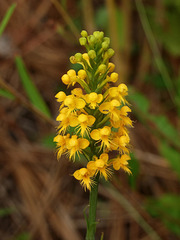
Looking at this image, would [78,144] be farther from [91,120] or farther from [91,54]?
[91,54]

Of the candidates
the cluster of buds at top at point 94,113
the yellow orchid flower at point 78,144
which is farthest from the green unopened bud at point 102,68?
the yellow orchid flower at point 78,144

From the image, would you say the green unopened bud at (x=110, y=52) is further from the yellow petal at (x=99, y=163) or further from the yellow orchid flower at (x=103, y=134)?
the yellow petal at (x=99, y=163)

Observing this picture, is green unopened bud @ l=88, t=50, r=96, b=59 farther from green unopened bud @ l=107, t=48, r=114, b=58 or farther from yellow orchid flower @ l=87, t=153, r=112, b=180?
yellow orchid flower @ l=87, t=153, r=112, b=180

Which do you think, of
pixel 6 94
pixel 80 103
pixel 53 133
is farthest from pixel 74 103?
pixel 53 133

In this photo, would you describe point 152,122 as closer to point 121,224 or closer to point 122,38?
point 121,224

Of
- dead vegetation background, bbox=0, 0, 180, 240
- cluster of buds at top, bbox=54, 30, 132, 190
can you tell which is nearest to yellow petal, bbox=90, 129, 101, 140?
cluster of buds at top, bbox=54, 30, 132, 190

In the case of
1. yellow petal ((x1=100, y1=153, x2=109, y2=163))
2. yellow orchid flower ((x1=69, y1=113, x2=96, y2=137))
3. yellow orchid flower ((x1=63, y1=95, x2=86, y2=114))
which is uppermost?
yellow orchid flower ((x1=63, y1=95, x2=86, y2=114))

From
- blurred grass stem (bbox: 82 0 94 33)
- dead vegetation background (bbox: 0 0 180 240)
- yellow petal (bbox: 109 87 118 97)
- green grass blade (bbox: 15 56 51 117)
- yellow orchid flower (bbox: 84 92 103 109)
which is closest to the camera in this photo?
yellow orchid flower (bbox: 84 92 103 109)

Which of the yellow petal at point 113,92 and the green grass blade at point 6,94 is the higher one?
the green grass blade at point 6,94
